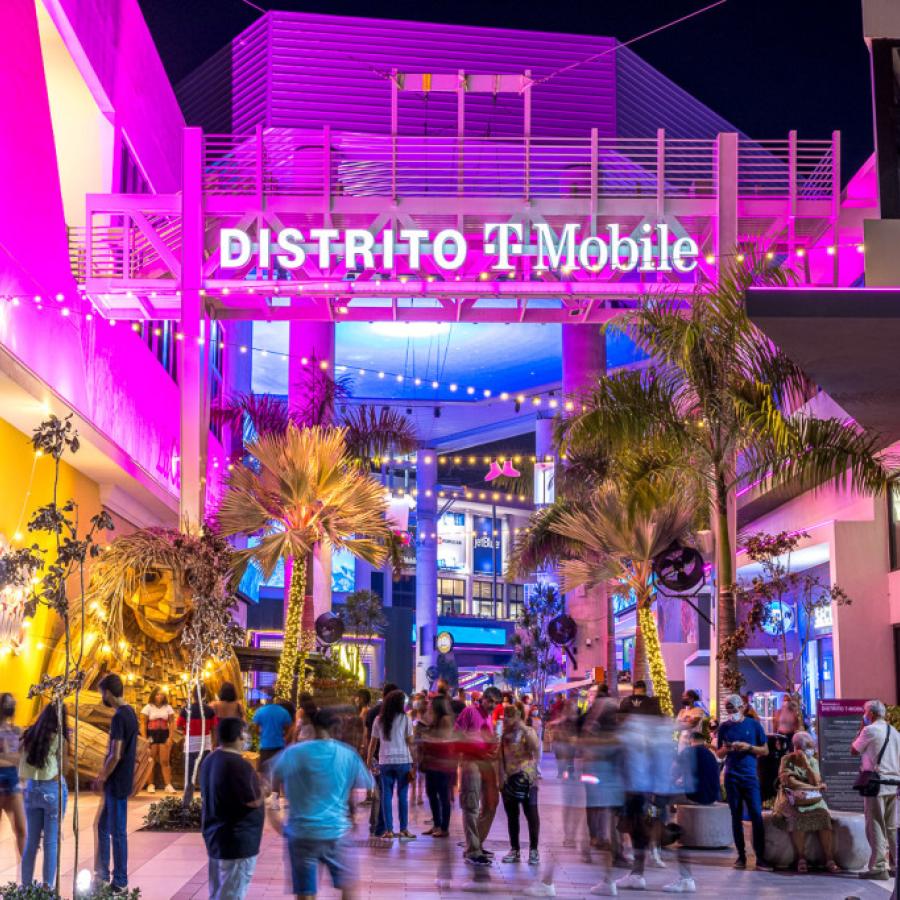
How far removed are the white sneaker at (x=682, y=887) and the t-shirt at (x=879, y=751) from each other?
2189 mm

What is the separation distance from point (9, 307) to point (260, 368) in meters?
39.1

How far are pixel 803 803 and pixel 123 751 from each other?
7009mm

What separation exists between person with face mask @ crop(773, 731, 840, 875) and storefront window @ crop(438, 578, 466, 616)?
248ft

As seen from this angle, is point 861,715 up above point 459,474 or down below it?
below

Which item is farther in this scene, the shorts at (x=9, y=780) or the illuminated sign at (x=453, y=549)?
the illuminated sign at (x=453, y=549)

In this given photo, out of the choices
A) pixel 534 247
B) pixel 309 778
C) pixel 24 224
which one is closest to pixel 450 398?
pixel 534 247

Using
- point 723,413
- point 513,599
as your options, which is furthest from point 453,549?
point 723,413

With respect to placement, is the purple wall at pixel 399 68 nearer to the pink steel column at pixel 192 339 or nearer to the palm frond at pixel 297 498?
the pink steel column at pixel 192 339

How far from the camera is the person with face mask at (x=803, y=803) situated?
530 inches

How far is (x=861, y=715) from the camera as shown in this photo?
15648 mm

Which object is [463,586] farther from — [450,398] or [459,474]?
[450,398]

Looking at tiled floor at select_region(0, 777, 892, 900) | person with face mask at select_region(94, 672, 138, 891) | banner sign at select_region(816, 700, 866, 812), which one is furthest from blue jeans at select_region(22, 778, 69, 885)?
banner sign at select_region(816, 700, 866, 812)

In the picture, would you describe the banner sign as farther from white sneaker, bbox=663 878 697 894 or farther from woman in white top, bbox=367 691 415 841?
woman in white top, bbox=367 691 415 841

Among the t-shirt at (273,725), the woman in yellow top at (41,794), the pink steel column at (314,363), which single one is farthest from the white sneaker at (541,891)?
the pink steel column at (314,363)
